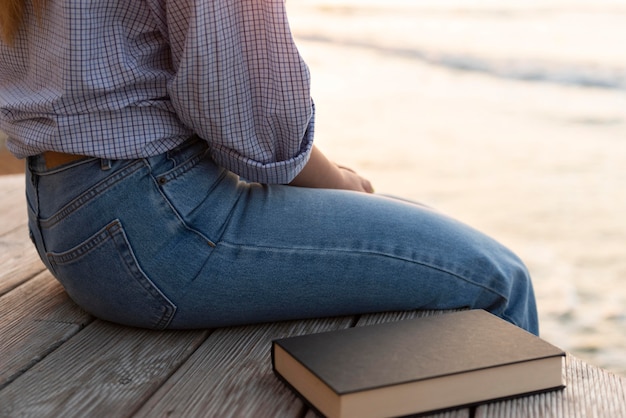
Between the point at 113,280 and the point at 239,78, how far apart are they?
360 mm

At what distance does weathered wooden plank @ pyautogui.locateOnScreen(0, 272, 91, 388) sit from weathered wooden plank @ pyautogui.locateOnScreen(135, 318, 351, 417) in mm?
244

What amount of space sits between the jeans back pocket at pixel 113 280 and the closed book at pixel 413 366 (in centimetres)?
25

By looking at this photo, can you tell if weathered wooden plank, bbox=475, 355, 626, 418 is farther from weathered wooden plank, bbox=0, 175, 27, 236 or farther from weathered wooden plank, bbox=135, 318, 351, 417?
weathered wooden plank, bbox=0, 175, 27, 236

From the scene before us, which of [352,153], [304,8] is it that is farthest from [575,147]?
[304,8]

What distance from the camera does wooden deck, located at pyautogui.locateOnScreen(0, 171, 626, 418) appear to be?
980 mm

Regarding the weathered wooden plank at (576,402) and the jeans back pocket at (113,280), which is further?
the jeans back pocket at (113,280)

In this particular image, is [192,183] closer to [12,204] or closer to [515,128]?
[12,204]

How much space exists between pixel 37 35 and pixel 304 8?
13.5m

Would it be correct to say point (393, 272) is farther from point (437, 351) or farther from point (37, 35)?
point (37, 35)

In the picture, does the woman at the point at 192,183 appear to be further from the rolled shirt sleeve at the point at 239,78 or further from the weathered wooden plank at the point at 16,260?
the weathered wooden plank at the point at 16,260

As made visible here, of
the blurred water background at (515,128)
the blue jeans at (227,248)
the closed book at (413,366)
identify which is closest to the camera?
the closed book at (413,366)

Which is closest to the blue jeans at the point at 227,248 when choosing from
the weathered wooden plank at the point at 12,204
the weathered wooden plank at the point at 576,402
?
the weathered wooden plank at the point at 576,402

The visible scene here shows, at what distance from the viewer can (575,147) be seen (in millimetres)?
5492

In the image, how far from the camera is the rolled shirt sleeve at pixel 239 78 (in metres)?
1.07
